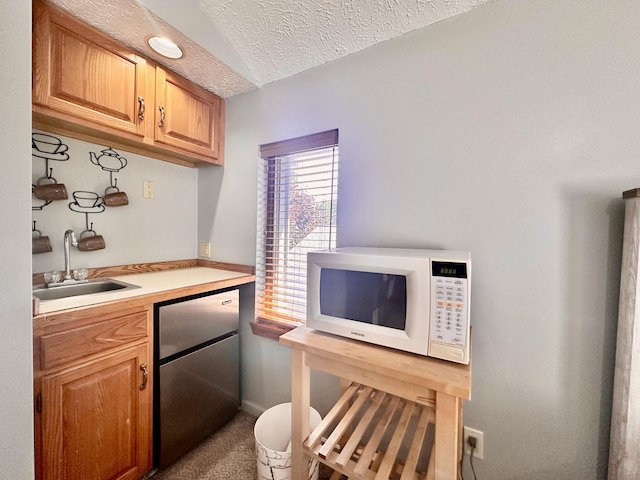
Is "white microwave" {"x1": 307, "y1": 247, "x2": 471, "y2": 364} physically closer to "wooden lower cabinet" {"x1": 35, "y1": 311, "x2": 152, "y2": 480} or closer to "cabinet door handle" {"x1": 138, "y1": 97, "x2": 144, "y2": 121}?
"wooden lower cabinet" {"x1": 35, "y1": 311, "x2": 152, "y2": 480}

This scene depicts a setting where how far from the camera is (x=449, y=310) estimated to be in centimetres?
79

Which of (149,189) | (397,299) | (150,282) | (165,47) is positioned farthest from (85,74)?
(397,299)

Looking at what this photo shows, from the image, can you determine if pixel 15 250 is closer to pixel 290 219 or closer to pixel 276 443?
pixel 290 219

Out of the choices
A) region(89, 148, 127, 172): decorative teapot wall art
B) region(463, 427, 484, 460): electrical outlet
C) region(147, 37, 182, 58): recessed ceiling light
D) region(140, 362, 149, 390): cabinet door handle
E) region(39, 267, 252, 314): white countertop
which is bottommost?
region(463, 427, 484, 460): electrical outlet

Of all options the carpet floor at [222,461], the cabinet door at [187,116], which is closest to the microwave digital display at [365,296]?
the carpet floor at [222,461]

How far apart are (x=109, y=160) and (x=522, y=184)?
6.80ft

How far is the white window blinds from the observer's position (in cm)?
145

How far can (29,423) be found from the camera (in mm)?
797

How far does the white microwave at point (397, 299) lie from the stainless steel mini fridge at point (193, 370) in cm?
69

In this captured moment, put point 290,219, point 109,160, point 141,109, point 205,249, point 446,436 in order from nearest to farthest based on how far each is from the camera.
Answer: point 446,436
point 141,109
point 109,160
point 290,219
point 205,249

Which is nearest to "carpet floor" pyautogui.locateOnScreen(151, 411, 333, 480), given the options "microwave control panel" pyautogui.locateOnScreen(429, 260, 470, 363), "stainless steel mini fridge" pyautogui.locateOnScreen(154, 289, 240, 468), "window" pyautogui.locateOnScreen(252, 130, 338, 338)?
"stainless steel mini fridge" pyautogui.locateOnScreen(154, 289, 240, 468)

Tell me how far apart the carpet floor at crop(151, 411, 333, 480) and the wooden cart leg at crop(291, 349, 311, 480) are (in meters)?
0.47

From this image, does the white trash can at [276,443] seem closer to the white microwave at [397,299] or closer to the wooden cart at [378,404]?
the wooden cart at [378,404]

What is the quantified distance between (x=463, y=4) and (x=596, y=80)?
0.57 metres
